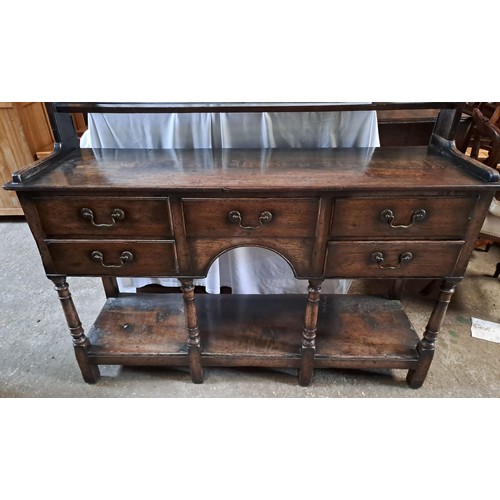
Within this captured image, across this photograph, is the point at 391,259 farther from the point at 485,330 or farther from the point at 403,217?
the point at 485,330

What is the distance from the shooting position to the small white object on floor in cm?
176

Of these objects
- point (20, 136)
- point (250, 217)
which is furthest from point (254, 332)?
point (20, 136)

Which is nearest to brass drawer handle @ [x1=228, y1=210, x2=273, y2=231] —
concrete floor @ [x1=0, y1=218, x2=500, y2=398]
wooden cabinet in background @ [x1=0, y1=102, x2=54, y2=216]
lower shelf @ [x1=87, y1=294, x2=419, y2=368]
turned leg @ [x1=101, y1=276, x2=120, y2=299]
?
lower shelf @ [x1=87, y1=294, x2=419, y2=368]

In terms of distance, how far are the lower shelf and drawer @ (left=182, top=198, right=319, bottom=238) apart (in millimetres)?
583

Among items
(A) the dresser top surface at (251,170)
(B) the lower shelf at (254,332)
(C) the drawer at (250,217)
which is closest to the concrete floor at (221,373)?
(B) the lower shelf at (254,332)

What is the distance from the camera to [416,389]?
150 centimetres

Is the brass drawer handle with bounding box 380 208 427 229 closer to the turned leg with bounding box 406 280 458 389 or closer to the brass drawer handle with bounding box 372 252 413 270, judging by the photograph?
the brass drawer handle with bounding box 372 252 413 270

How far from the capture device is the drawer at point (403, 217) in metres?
1.05

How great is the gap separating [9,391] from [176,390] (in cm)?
73

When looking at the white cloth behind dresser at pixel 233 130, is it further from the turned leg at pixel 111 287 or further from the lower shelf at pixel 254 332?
the lower shelf at pixel 254 332

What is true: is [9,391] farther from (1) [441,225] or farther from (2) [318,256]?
(1) [441,225]

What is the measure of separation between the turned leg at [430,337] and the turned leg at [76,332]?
1381 mm

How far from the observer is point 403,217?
108cm

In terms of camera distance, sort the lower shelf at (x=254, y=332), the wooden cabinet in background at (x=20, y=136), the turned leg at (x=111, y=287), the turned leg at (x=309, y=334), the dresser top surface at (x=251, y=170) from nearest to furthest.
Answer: the dresser top surface at (x=251, y=170) < the turned leg at (x=309, y=334) < the lower shelf at (x=254, y=332) < the turned leg at (x=111, y=287) < the wooden cabinet in background at (x=20, y=136)
